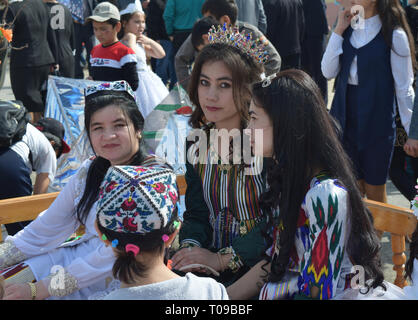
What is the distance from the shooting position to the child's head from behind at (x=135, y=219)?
1.60 meters

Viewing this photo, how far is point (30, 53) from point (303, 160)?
4.78 metres

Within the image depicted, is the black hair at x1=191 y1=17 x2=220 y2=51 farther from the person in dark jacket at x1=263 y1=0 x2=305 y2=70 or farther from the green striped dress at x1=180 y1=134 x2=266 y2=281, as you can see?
the person in dark jacket at x1=263 y1=0 x2=305 y2=70

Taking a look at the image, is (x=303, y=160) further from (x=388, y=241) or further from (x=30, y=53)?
(x=30, y=53)

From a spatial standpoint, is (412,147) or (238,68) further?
(412,147)

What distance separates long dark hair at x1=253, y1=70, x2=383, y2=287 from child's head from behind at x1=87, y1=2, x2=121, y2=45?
317cm

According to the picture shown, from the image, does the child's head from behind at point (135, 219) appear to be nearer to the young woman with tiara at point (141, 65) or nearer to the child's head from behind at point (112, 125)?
the child's head from behind at point (112, 125)

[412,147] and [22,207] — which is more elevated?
[412,147]

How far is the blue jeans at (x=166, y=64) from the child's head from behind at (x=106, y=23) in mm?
3333

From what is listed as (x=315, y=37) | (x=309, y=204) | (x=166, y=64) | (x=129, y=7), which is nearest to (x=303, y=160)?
(x=309, y=204)

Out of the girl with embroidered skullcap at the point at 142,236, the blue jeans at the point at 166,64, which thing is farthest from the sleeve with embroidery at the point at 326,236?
the blue jeans at the point at 166,64

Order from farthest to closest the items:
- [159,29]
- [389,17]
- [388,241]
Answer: [159,29] < [388,241] < [389,17]

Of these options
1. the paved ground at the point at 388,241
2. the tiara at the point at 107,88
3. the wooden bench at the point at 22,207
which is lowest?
the paved ground at the point at 388,241

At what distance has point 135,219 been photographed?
1.59 m
